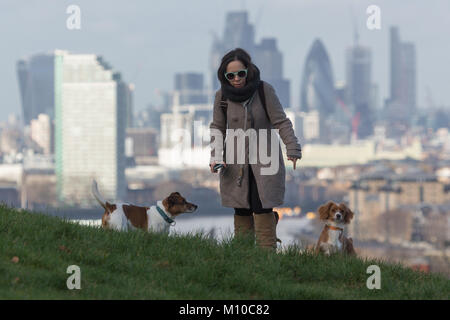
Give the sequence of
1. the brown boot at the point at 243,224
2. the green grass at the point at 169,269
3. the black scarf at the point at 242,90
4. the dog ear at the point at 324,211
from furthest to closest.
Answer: the dog ear at the point at 324,211 < the brown boot at the point at 243,224 < the black scarf at the point at 242,90 < the green grass at the point at 169,269

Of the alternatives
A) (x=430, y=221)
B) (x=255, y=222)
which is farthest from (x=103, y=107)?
(x=255, y=222)

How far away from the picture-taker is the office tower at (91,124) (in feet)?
549

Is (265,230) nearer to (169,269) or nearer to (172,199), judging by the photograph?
(172,199)

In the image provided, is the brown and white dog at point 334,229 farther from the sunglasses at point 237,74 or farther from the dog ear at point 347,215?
the sunglasses at point 237,74

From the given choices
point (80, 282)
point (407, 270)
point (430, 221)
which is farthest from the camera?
point (430, 221)

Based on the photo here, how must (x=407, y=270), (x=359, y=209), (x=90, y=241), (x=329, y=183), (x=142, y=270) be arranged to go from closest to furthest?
(x=142, y=270)
(x=90, y=241)
(x=407, y=270)
(x=359, y=209)
(x=329, y=183)

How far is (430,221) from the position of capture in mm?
110562

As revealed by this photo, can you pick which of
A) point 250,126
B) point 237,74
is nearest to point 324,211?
point 250,126

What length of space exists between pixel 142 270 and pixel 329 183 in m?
167

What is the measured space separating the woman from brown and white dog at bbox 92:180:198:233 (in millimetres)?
735

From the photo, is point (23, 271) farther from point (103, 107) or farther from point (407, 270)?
point (103, 107)

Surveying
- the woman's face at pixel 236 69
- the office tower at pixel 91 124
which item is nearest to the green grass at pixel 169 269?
the woman's face at pixel 236 69

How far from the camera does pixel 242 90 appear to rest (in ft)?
24.3
